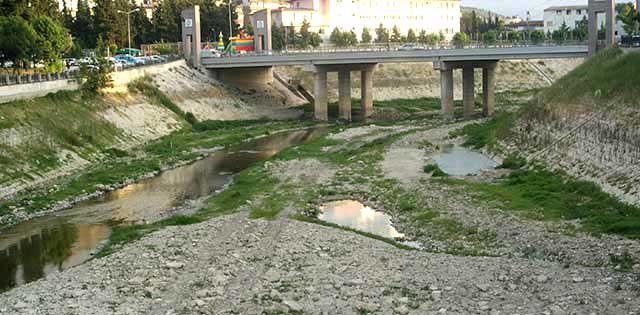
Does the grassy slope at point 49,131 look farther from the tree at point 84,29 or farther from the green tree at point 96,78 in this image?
the tree at point 84,29

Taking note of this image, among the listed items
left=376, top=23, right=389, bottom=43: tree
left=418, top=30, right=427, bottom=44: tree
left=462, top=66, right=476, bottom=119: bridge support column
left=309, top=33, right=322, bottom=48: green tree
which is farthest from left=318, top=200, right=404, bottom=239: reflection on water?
left=376, top=23, right=389, bottom=43: tree

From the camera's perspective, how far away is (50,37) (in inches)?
3275

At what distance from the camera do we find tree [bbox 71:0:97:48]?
131113 mm

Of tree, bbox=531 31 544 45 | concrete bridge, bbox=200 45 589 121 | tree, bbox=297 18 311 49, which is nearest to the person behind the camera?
concrete bridge, bbox=200 45 589 121

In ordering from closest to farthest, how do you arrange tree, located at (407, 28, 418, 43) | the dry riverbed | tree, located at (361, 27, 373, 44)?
→ the dry riverbed < tree, located at (361, 27, 373, 44) < tree, located at (407, 28, 418, 43)

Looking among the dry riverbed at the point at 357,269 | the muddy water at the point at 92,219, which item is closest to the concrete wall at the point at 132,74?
the muddy water at the point at 92,219

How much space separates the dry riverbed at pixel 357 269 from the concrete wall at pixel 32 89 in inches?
A: 1024

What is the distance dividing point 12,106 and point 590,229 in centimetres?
4221

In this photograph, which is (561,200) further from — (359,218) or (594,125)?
(594,125)

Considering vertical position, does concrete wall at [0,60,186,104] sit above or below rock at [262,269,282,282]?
above

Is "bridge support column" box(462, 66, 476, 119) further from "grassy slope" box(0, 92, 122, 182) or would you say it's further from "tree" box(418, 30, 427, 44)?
"tree" box(418, 30, 427, 44)


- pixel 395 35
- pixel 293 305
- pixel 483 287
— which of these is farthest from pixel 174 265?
pixel 395 35

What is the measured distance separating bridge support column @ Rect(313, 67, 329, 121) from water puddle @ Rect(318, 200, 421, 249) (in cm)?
5093

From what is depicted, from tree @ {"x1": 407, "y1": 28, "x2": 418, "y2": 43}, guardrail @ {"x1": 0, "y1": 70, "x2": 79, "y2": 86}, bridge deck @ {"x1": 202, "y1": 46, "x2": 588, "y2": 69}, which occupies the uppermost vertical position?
tree @ {"x1": 407, "y1": 28, "x2": 418, "y2": 43}
